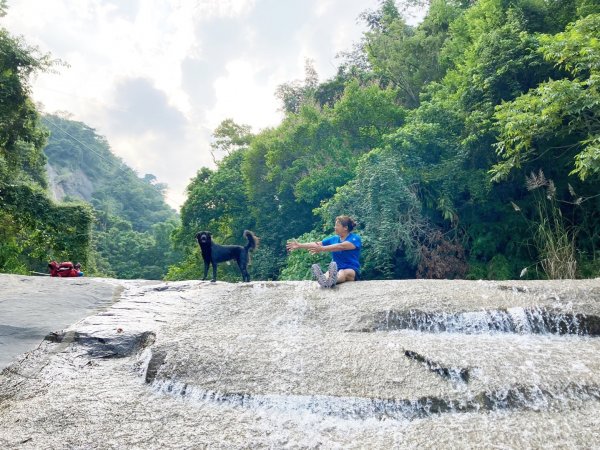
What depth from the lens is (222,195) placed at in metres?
22.5

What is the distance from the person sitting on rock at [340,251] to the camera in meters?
6.38

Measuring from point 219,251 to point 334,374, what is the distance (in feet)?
16.1

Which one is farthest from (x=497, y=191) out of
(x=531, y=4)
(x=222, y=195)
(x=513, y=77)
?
(x=222, y=195)

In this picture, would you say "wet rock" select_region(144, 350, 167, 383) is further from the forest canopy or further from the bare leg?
the forest canopy

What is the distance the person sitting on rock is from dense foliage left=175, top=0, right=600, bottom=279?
13.0 ft

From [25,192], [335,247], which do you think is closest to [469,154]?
[335,247]

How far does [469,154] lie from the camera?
12906mm

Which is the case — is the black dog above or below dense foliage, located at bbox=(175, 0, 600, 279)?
below

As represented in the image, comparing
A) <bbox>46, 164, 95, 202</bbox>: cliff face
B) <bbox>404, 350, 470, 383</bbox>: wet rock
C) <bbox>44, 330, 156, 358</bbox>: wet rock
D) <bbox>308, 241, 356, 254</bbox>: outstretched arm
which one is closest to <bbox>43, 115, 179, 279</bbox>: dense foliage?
<bbox>46, 164, 95, 202</bbox>: cliff face

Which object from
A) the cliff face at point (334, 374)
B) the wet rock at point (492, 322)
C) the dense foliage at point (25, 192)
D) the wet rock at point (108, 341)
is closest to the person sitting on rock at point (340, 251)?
the cliff face at point (334, 374)

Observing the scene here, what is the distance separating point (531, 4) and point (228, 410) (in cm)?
1310

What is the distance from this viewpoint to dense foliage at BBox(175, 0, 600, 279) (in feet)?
29.0

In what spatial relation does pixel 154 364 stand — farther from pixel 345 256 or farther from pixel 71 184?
pixel 71 184

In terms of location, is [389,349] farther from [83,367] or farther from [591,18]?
[591,18]
